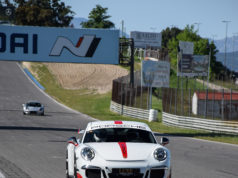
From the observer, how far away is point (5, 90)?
246 ft

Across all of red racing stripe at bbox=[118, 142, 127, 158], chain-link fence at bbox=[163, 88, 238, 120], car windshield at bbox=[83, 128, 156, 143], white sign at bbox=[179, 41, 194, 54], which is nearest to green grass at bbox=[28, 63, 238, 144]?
white sign at bbox=[179, 41, 194, 54]

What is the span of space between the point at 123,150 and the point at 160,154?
2.18 ft

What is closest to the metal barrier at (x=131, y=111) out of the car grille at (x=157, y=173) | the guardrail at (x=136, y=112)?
the guardrail at (x=136, y=112)

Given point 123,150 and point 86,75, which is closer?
point 123,150

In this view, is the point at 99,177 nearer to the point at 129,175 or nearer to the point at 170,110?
the point at 129,175

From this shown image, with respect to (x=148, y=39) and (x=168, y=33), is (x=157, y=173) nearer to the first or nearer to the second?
Answer: (x=148, y=39)

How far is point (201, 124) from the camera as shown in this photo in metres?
31.6

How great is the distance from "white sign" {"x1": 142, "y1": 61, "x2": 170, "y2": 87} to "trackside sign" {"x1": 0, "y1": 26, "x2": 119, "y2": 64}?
13.8 m

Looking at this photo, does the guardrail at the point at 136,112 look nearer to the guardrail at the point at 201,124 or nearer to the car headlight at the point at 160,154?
the guardrail at the point at 201,124

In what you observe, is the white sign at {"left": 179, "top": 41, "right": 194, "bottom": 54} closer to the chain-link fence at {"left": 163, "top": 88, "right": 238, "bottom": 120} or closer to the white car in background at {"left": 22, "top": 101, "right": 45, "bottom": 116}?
the white car in background at {"left": 22, "top": 101, "right": 45, "bottom": 116}

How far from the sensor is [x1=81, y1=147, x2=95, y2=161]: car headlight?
8.84 m

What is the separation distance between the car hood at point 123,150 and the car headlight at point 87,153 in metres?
0.09

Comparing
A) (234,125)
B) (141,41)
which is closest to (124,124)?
(234,125)

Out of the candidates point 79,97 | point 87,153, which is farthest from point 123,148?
point 79,97
